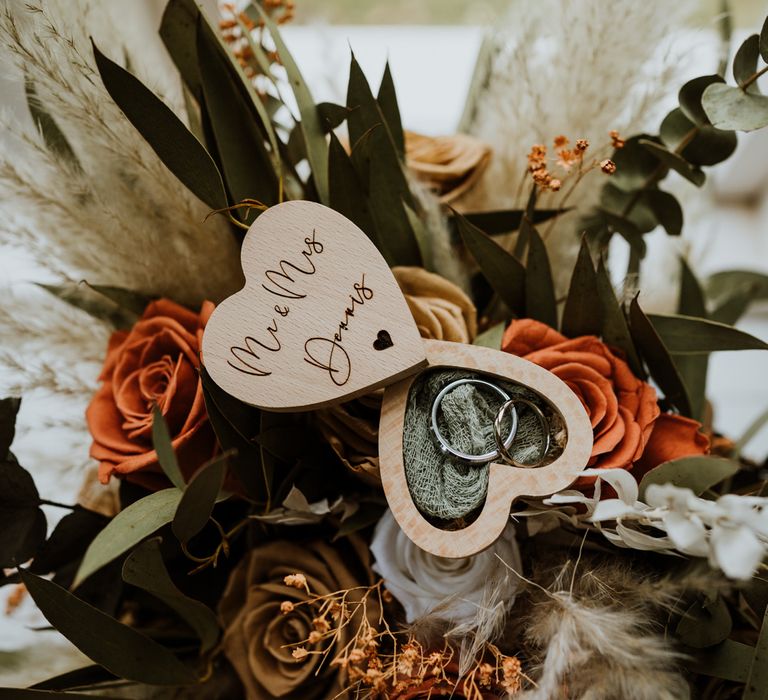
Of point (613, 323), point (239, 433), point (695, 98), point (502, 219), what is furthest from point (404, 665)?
point (695, 98)

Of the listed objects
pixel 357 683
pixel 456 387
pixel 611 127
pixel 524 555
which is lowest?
pixel 357 683

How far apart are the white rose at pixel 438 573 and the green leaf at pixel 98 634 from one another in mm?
193

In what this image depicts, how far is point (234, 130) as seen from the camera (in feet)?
1.91

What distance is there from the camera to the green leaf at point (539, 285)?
0.59m

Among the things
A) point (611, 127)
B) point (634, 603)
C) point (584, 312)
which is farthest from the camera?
point (611, 127)

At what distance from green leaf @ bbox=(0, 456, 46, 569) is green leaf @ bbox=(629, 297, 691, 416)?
535 mm

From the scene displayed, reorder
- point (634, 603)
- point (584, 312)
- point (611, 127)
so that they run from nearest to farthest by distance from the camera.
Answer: point (634, 603) → point (584, 312) → point (611, 127)

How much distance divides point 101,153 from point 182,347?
0.19 metres

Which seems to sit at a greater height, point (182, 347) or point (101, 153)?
point (101, 153)

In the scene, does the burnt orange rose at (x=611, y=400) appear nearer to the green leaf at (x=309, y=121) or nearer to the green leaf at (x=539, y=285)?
the green leaf at (x=539, y=285)

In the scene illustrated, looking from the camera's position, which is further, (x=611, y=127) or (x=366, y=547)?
(x=611, y=127)

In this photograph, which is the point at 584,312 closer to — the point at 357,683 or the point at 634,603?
the point at 634,603

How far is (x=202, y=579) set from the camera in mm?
617

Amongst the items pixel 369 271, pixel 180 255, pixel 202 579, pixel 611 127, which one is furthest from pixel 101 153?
pixel 611 127
